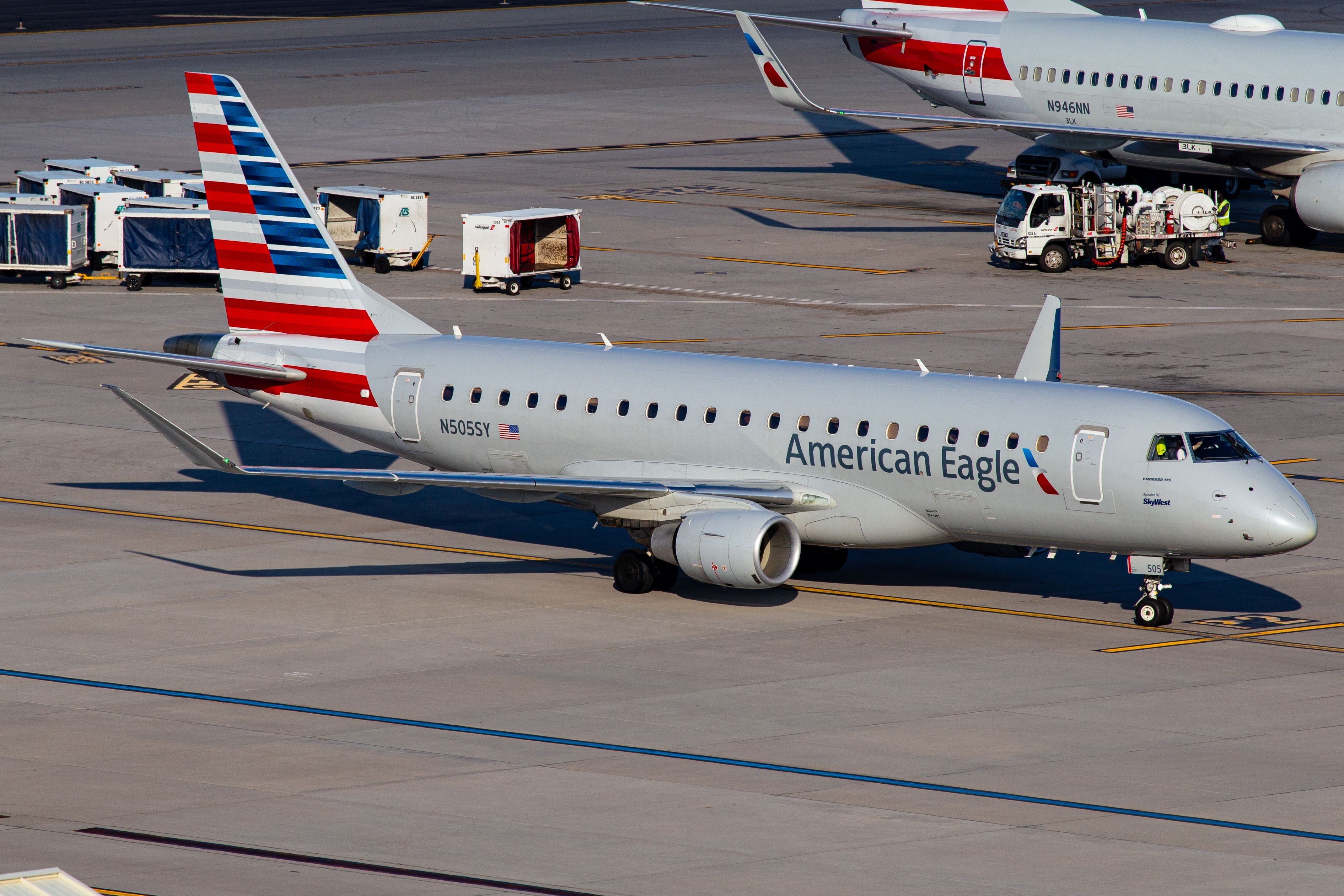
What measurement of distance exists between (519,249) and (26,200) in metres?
17.4

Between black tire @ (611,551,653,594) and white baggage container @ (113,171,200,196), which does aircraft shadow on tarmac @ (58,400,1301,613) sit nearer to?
black tire @ (611,551,653,594)

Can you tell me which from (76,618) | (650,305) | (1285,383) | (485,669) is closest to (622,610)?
(485,669)

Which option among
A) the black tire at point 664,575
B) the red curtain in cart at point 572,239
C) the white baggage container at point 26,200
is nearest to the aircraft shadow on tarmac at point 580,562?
the black tire at point 664,575

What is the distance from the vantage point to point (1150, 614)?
32844 mm

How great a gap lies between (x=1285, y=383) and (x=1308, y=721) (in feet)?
85.2

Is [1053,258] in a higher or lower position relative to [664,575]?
higher

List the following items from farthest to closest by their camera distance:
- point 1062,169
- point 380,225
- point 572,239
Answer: point 1062,169 → point 380,225 → point 572,239

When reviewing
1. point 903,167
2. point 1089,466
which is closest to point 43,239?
point 903,167

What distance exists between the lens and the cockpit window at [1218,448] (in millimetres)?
32031

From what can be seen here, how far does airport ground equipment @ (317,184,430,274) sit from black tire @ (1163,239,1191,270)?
25903mm

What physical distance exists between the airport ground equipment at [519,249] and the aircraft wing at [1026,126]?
9.74 meters

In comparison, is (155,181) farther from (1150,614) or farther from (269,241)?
(1150,614)

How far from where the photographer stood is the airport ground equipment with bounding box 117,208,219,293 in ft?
213

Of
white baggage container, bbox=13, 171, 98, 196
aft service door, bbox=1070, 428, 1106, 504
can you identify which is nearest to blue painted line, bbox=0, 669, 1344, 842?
aft service door, bbox=1070, 428, 1106, 504
